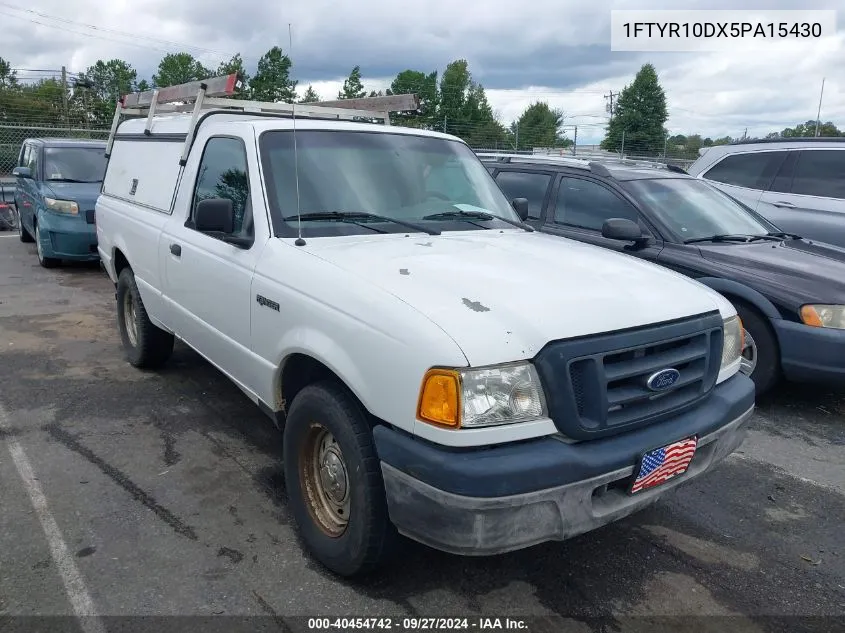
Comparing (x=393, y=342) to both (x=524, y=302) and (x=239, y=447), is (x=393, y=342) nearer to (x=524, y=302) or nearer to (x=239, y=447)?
(x=524, y=302)

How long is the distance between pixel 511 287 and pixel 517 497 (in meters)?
0.85

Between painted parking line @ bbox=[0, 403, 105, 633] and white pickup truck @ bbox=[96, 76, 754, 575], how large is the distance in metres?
0.90

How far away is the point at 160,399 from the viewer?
5.05 meters

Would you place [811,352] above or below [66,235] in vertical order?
below

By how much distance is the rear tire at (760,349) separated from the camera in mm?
4969

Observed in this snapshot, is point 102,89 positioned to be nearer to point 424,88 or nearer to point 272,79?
point 424,88

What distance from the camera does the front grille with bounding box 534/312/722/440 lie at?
242 centimetres

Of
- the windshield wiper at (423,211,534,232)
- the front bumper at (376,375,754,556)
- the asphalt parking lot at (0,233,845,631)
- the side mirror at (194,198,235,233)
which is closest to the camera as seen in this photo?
the front bumper at (376,375,754,556)

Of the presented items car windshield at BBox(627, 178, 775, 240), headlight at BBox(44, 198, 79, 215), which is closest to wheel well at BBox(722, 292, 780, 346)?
car windshield at BBox(627, 178, 775, 240)

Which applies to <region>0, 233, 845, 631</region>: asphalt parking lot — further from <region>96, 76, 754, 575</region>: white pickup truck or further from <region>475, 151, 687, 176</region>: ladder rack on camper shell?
<region>475, 151, 687, 176</region>: ladder rack on camper shell

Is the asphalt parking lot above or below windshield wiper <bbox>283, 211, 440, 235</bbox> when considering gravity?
below

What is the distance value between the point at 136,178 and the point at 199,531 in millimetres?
3114

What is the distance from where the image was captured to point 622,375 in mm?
2537

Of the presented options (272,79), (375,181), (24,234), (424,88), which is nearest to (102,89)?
(424,88)
